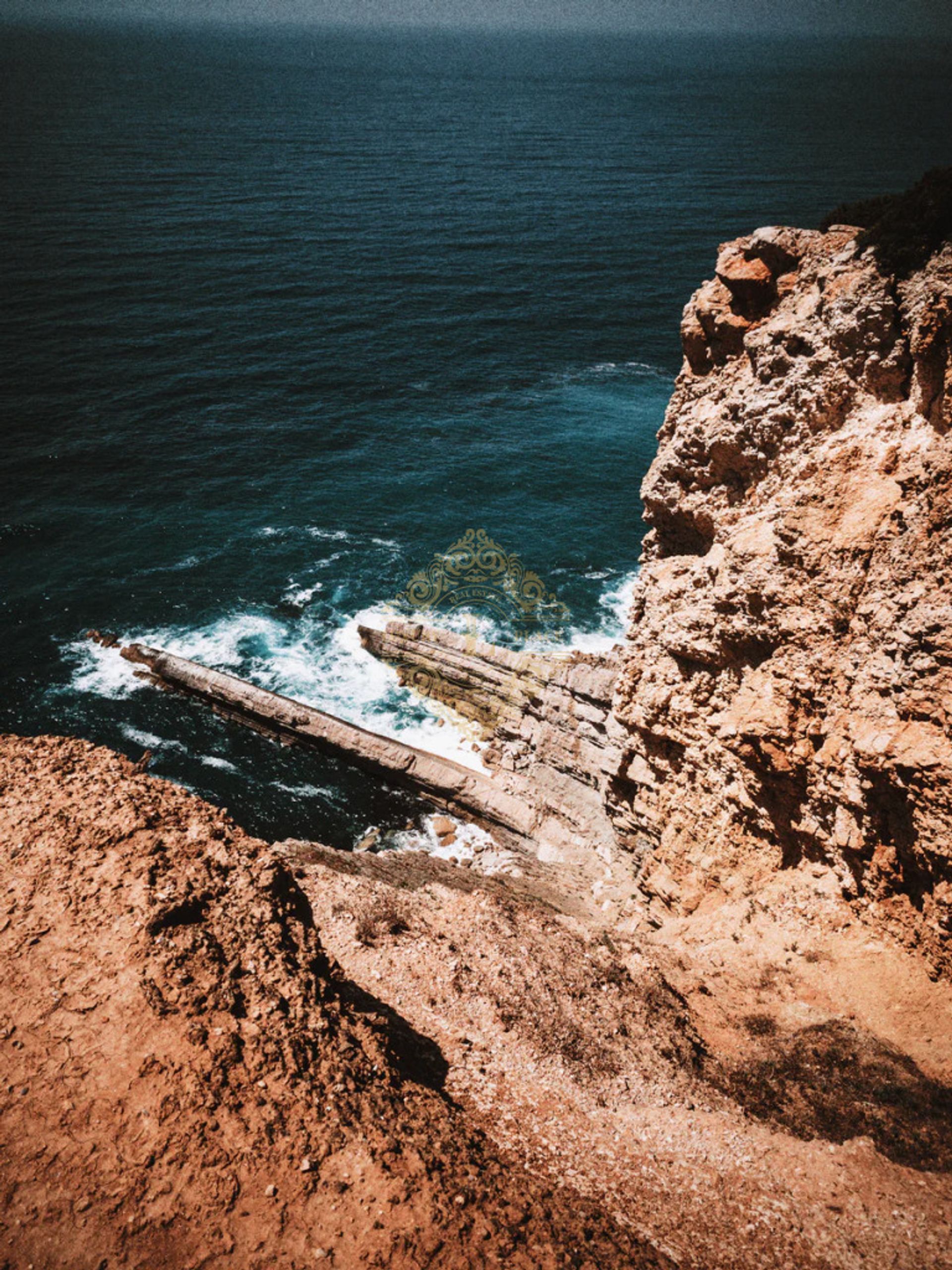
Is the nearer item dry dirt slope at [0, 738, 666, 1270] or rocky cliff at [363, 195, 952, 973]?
dry dirt slope at [0, 738, 666, 1270]

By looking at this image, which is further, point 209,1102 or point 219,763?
point 219,763

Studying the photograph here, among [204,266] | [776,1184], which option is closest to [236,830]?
[776,1184]

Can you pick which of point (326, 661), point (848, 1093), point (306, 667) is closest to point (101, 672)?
point (306, 667)

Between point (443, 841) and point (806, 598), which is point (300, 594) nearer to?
point (443, 841)

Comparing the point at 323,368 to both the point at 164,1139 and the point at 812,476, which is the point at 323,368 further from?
the point at 164,1139

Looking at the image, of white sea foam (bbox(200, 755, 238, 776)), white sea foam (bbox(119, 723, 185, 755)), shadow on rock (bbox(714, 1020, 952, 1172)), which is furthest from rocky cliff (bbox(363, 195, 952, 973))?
white sea foam (bbox(119, 723, 185, 755))

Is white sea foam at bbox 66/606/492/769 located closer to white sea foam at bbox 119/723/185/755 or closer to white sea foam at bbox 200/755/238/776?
white sea foam at bbox 119/723/185/755
